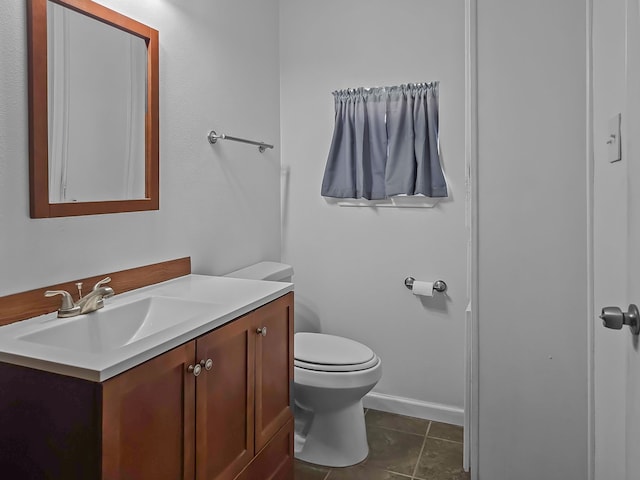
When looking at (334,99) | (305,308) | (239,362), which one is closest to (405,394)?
(305,308)

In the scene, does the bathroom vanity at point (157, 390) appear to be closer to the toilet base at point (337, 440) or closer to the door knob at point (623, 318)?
the toilet base at point (337, 440)

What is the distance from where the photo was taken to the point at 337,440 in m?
2.21

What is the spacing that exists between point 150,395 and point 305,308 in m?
1.80

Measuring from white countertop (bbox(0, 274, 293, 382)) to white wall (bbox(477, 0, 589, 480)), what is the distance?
81 cm

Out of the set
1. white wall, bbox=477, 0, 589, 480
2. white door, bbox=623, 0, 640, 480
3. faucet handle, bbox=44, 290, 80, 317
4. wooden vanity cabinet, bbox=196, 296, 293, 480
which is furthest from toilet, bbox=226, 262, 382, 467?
white door, bbox=623, 0, 640, 480

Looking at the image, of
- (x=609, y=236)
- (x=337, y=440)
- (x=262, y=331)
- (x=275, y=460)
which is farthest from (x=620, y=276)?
(x=337, y=440)

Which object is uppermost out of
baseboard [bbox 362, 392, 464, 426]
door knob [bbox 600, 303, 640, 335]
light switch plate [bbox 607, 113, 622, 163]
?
light switch plate [bbox 607, 113, 622, 163]

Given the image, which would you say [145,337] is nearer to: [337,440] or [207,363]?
[207,363]

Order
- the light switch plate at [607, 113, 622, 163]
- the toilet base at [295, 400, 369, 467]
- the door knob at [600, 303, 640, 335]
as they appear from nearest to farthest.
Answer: the door knob at [600, 303, 640, 335] → the light switch plate at [607, 113, 622, 163] → the toilet base at [295, 400, 369, 467]

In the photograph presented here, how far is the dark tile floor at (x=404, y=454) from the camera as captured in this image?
210 cm

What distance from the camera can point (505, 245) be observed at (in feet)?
5.69

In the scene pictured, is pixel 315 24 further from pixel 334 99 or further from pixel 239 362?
pixel 239 362

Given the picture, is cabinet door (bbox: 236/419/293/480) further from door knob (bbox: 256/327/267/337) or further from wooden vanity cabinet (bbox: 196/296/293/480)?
door knob (bbox: 256/327/267/337)

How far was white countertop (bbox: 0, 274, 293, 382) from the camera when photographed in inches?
39.7
